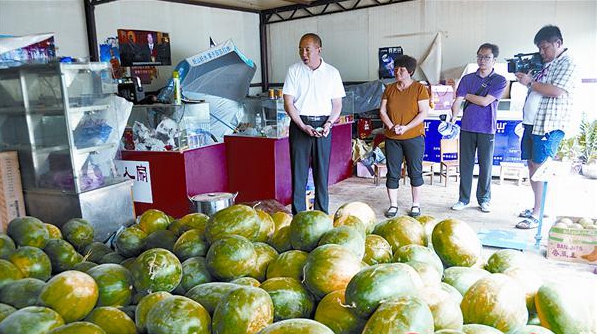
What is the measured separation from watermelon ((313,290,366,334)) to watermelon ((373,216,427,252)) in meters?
0.37

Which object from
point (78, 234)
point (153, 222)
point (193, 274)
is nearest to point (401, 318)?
point (193, 274)

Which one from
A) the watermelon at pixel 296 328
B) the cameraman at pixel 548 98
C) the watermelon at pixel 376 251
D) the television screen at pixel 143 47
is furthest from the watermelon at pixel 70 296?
the television screen at pixel 143 47

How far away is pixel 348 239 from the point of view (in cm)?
114

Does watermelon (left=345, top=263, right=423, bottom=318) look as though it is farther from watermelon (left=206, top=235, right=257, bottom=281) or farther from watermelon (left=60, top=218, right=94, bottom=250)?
watermelon (left=60, top=218, right=94, bottom=250)

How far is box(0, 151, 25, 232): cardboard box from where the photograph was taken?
3.07 metres

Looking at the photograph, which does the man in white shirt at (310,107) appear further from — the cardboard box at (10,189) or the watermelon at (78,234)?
the watermelon at (78,234)

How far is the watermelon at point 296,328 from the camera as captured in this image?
79 cm

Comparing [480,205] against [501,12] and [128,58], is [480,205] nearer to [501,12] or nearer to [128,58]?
[501,12]

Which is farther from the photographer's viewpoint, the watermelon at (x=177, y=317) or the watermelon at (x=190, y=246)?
the watermelon at (x=190, y=246)

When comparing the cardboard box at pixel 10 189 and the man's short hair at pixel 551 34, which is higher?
the man's short hair at pixel 551 34

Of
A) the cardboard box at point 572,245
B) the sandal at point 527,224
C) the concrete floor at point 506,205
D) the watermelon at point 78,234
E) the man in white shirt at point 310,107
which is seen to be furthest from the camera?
the sandal at point 527,224

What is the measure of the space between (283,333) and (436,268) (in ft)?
1.71

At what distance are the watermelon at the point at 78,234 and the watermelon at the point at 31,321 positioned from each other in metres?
0.61

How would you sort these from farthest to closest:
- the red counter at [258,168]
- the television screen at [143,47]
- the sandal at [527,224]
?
the television screen at [143,47] → the red counter at [258,168] → the sandal at [527,224]
